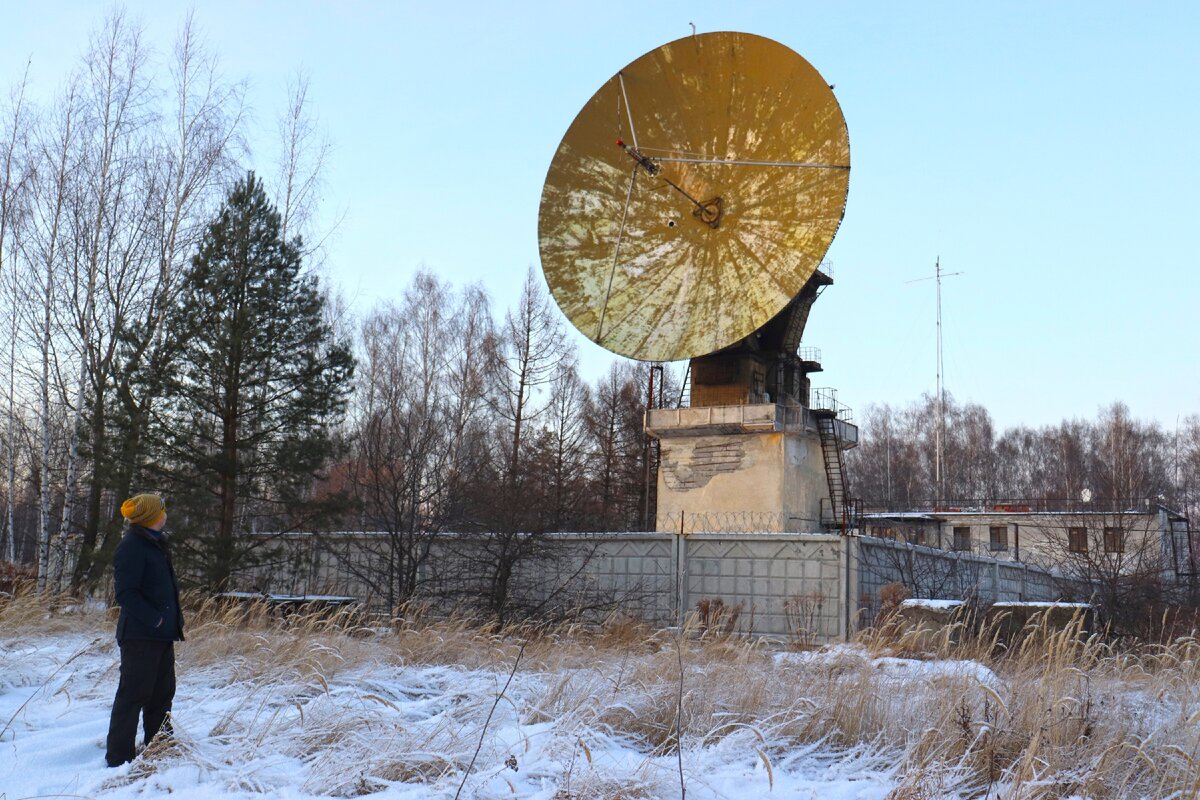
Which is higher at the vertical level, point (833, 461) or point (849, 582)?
point (833, 461)

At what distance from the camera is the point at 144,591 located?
610 cm

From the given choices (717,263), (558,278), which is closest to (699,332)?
(717,263)

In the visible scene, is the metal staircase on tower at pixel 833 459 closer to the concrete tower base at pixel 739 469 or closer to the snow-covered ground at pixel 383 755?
the concrete tower base at pixel 739 469

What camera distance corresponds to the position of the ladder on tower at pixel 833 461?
32781mm

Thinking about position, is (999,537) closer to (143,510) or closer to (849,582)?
(849,582)

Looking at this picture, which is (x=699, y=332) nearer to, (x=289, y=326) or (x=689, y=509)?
(x=689, y=509)

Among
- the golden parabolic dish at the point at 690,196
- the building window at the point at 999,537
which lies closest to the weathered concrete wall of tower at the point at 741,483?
the golden parabolic dish at the point at 690,196

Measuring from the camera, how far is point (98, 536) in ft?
72.0

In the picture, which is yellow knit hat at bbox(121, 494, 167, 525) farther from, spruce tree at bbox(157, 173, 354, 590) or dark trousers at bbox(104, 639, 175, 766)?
spruce tree at bbox(157, 173, 354, 590)

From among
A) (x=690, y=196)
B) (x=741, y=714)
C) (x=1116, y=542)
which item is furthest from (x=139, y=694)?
(x=1116, y=542)

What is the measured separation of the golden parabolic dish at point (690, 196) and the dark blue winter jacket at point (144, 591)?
19738 millimetres

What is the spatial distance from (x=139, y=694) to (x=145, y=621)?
0.47 m

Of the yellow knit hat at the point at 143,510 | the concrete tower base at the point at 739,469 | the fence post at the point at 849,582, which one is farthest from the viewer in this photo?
the concrete tower base at the point at 739,469

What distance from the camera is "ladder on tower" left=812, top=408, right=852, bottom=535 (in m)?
32.8
